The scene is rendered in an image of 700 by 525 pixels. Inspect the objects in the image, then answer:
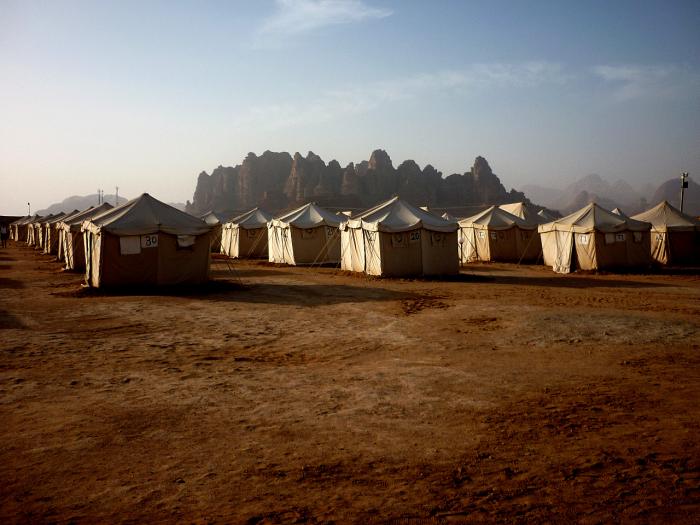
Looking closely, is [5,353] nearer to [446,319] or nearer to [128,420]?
[128,420]

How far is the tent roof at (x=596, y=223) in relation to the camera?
72.4 ft

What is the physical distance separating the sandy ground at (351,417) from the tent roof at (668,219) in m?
16.2

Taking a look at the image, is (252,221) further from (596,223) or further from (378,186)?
(378,186)

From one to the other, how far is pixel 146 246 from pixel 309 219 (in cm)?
1201

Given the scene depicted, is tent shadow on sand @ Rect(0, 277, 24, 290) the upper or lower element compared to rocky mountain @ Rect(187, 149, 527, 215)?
lower

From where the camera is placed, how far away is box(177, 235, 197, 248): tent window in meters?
16.5

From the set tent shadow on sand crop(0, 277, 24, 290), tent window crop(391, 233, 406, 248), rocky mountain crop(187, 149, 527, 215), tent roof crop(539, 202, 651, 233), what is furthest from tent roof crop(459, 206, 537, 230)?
rocky mountain crop(187, 149, 527, 215)

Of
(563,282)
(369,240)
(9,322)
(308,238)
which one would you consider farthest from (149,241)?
(563,282)

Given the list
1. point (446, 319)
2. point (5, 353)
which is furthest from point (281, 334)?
point (5, 353)

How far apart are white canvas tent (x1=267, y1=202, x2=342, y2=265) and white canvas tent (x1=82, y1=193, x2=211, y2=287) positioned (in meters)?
9.85

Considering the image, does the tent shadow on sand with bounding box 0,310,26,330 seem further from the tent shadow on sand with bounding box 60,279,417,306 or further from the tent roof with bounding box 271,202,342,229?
the tent roof with bounding box 271,202,342,229

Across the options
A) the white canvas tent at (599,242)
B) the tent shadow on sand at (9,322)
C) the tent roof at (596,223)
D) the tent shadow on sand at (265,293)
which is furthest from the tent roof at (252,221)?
the tent shadow on sand at (9,322)

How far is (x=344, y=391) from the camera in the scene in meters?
6.42

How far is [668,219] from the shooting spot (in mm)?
26375
